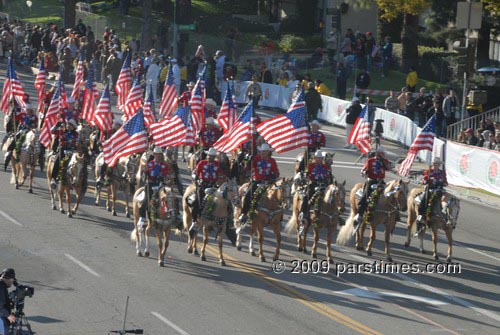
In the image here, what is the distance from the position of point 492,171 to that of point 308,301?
13.5 metres

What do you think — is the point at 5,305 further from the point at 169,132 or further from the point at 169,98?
the point at 169,98

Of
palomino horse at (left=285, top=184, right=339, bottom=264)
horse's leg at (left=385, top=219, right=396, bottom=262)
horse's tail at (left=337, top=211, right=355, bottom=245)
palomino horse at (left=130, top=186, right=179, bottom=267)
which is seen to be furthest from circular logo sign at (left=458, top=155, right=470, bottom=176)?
palomino horse at (left=130, top=186, right=179, bottom=267)

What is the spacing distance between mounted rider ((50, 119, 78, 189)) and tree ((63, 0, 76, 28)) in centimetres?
3442

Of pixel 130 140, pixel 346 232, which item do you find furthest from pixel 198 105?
pixel 346 232

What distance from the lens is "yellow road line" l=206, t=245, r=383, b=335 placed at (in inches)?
825

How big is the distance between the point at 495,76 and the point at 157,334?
106 feet

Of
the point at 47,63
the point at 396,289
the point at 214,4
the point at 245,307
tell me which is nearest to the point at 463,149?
the point at 396,289

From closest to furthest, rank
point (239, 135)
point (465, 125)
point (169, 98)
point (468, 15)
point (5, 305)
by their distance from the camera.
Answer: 1. point (5, 305)
2. point (239, 135)
3. point (169, 98)
4. point (468, 15)
5. point (465, 125)

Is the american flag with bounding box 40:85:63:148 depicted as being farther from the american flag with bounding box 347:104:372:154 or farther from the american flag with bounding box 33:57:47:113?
the american flag with bounding box 347:104:372:154

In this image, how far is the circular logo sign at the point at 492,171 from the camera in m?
34.2

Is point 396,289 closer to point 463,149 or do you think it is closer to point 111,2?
point 463,149

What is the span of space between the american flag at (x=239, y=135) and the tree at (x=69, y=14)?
36.6 metres

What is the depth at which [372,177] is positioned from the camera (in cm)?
2716

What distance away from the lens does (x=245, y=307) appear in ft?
71.5
